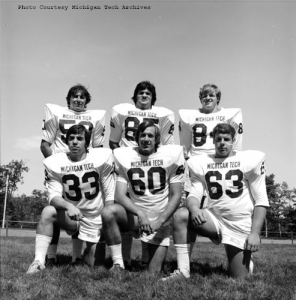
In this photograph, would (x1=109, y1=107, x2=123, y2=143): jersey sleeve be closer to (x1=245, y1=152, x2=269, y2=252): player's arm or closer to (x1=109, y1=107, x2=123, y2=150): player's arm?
(x1=109, y1=107, x2=123, y2=150): player's arm

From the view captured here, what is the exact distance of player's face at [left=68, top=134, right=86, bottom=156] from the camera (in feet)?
15.6

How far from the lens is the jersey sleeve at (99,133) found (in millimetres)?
5922

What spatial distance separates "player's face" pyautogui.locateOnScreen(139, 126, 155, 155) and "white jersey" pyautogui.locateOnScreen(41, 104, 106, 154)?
1.46 m

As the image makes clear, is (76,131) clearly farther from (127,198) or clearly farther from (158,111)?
(158,111)

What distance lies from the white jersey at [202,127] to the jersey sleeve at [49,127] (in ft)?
6.58

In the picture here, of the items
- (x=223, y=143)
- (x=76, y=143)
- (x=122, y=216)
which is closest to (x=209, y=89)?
(x=223, y=143)

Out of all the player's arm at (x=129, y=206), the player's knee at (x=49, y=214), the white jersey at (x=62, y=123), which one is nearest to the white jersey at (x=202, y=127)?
the white jersey at (x=62, y=123)

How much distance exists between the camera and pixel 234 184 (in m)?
4.36

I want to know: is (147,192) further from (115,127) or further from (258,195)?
(115,127)

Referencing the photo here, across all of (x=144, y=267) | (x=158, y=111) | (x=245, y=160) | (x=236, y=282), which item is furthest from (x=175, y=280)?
(x=158, y=111)

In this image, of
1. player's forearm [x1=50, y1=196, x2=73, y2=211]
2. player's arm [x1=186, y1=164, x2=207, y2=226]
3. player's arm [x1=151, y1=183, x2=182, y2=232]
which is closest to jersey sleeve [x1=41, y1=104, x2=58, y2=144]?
player's forearm [x1=50, y1=196, x2=73, y2=211]

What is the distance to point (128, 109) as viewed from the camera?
5793mm

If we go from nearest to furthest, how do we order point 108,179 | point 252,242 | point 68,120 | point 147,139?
→ point 252,242, point 147,139, point 108,179, point 68,120

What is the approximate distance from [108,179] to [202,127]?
5.47 feet
